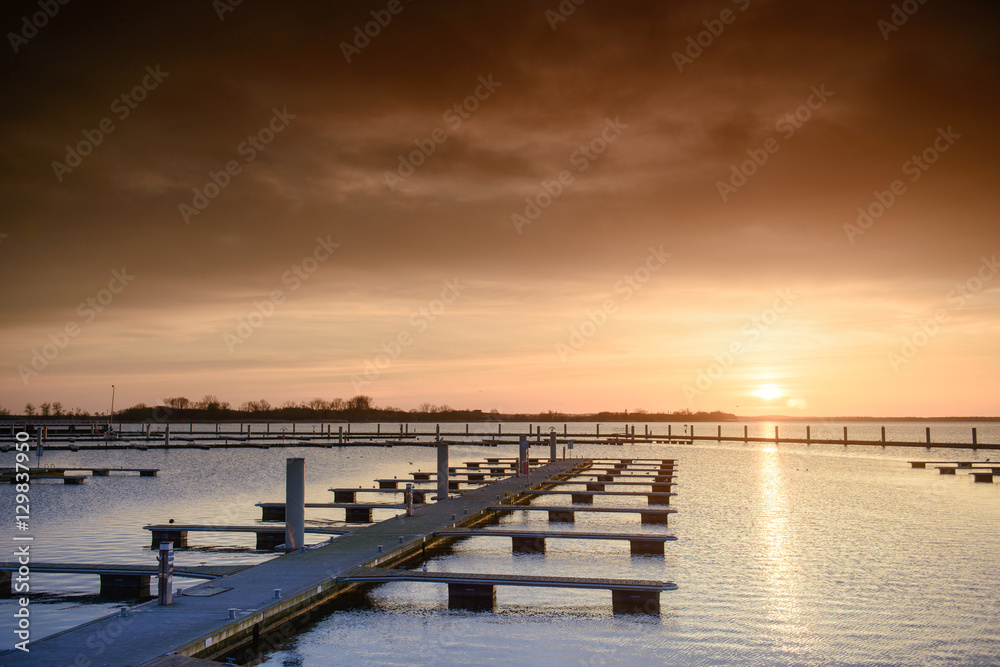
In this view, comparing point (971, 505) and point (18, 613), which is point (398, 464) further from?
point (18, 613)

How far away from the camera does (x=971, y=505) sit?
1118 inches

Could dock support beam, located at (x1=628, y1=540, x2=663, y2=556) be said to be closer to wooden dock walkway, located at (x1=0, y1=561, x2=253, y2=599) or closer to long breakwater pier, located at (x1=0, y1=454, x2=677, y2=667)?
long breakwater pier, located at (x1=0, y1=454, x2=677, y2=667)

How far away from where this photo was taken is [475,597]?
12.5 meters

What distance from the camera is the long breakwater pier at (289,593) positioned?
27.3 feet

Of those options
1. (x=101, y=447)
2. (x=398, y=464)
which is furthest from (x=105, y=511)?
(x=101, y=447)

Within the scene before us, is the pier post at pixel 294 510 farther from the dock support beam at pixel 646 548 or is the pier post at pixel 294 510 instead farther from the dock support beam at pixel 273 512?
the dock support beam at pixel 273 512

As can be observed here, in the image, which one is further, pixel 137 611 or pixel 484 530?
pixel 484 530

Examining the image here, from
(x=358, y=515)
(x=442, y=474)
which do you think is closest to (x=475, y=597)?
(x=442, y=474)

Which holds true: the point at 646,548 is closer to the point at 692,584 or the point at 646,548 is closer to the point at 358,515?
the point at 692,584

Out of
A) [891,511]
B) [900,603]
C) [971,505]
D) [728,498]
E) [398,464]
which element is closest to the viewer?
[900,603]

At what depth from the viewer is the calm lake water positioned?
10828 millimetres

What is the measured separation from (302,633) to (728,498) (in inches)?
889

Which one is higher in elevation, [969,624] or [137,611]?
[137,611]

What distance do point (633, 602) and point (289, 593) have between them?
5173 mm
